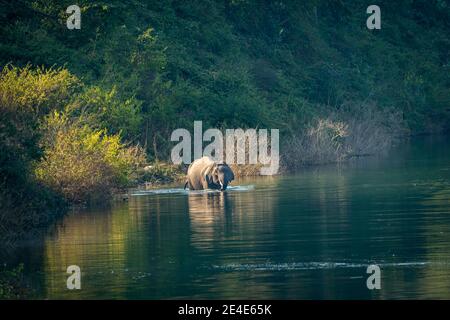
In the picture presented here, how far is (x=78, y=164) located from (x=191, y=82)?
2076 centimetres

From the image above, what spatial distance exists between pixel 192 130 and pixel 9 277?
91.9ft

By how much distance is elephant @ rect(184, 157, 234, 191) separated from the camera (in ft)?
120

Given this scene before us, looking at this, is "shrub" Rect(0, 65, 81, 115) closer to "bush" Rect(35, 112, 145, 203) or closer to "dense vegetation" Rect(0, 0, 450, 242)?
"dense vegetation" Rect(0, 0, 450, 242)

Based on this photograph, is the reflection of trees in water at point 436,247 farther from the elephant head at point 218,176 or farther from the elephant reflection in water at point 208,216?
the elephant head at point 218,176

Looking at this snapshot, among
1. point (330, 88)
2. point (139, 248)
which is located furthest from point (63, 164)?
point (330, 88)

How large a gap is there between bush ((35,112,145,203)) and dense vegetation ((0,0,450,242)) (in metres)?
0.04

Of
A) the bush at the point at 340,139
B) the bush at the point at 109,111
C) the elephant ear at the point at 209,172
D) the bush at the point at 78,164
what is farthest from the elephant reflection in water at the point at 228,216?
the bush at the point at 340,139

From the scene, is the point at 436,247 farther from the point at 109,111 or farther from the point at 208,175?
the point at 109,111

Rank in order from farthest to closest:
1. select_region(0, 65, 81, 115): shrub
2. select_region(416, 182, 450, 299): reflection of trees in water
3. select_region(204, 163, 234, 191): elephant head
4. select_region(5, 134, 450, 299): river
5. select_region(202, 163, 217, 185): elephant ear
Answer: select_region(202, 163, 217, 185): elephant ear, select_region(204, 163, 234, 191): elephant head, select_region(0, 65, 81, 115): shrub, select_region(5, 134, 450, 299): river, select_region(416, 182, 450, 299): reflection of trees in water

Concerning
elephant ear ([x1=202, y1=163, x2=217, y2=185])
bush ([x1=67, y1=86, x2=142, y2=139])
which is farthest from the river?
bush ([x1=67, y1=86, x2=142, y2=139])

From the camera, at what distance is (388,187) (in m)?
34.5

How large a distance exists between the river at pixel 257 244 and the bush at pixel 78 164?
2.87 ft

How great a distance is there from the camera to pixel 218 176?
36.7m

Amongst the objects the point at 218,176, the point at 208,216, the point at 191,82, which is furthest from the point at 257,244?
the point at 191,82
